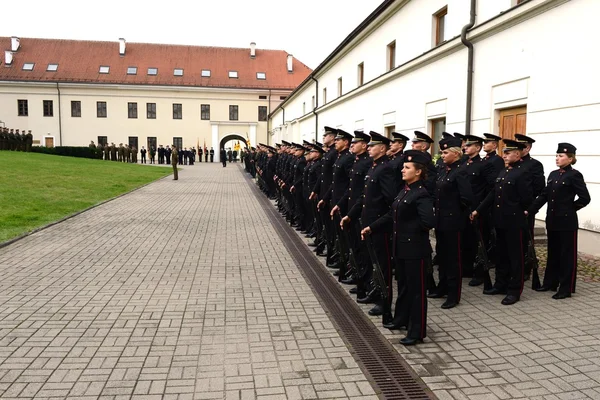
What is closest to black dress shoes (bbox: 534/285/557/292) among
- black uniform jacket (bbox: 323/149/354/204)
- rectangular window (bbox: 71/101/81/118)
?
black uniform jacket (bbox: 323/149/354/204)

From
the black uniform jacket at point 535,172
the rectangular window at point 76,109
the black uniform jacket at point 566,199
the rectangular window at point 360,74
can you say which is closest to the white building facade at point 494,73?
the rectangular window at point 360,74

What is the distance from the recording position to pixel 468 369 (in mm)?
4199

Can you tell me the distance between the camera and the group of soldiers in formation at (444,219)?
4.81m

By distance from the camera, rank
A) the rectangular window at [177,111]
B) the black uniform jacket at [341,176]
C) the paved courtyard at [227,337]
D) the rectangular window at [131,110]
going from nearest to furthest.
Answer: the paved courtyard at [227,337], the black uniform jacket at [341,176], the rectangular window at [131,110], the rectangular window at [177,111]

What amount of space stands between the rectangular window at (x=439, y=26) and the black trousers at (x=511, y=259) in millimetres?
9399

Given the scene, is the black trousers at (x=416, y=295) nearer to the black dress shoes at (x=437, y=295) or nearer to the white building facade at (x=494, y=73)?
the black dress shoes at (x=437, y=295)

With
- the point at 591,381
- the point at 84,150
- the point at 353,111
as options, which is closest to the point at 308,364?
the point at 591,381

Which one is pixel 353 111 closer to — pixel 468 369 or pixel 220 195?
pixel 220 195

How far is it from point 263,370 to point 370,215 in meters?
2.27

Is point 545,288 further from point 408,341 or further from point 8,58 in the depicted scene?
point 8,58

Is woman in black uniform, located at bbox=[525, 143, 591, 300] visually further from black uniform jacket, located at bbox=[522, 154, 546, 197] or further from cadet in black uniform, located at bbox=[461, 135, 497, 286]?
cadet in black uniform, located at bbox=[461, 135, 497, 286]

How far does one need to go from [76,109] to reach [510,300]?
191 feet

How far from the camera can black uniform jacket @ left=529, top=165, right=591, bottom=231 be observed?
243 inches

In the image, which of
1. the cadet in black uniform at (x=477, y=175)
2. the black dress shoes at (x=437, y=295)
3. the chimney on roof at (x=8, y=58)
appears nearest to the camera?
the black dress shoes at (x=437, y=295)
